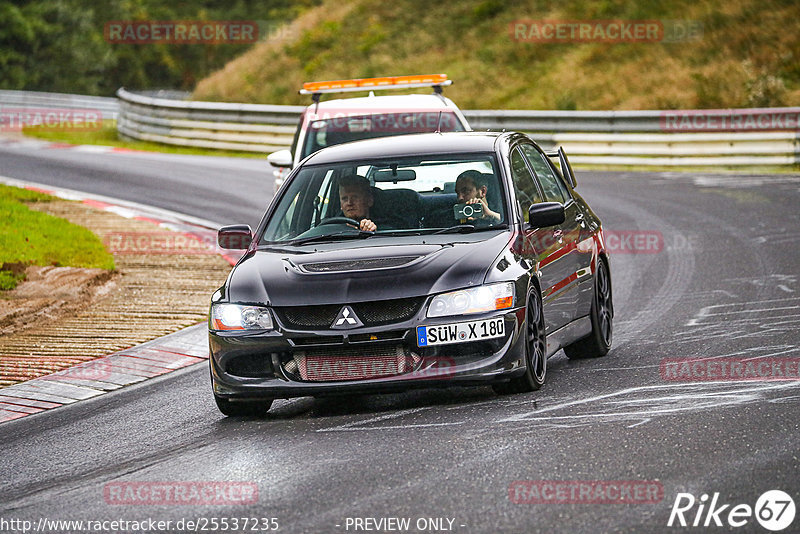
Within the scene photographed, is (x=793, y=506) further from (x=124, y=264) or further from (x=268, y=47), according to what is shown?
(x=268, y=47)

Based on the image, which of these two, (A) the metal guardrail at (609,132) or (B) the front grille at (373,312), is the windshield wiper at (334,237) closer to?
(B) the front grille at (373,312)

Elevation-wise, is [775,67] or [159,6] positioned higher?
[159,6]

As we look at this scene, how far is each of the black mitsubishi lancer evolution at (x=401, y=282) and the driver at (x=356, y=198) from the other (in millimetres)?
12

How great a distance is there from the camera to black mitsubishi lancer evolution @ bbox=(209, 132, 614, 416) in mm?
7484

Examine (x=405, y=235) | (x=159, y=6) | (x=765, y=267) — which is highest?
(x=159, y=6)

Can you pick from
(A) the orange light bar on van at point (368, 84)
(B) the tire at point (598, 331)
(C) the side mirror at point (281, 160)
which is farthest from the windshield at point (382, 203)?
(A) the orange light bar on van at point (368, 84)

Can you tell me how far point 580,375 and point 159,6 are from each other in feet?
270

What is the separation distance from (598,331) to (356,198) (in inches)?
79.5

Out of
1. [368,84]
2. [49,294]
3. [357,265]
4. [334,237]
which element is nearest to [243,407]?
[357,265]

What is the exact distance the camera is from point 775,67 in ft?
102

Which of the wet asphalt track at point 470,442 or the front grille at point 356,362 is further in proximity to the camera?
the front grille at point 356,362

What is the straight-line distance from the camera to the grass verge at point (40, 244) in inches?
540

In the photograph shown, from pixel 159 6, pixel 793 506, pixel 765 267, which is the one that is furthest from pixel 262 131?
pixel 159 6

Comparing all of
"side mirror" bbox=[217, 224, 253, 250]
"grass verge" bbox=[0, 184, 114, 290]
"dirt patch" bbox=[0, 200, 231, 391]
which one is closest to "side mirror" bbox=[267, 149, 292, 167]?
"dirt patch" bbox=[0, 200, 231, 391]
